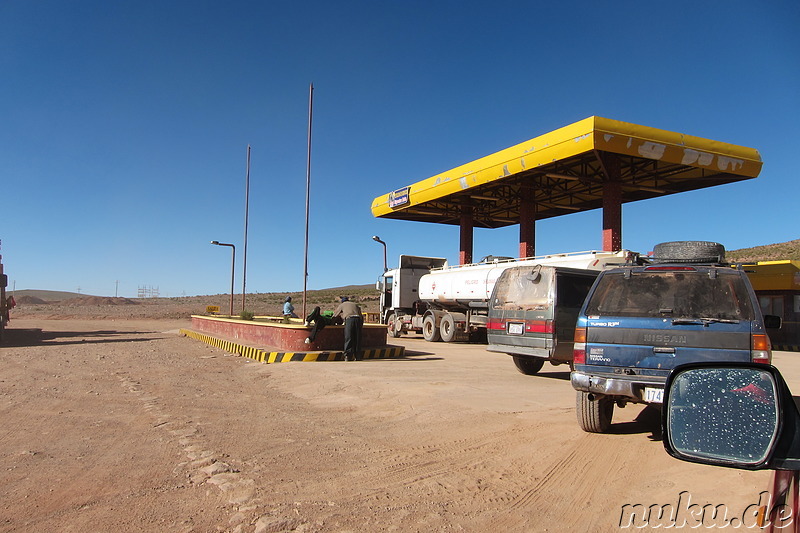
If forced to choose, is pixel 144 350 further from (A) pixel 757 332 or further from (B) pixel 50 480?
A: (A) pixel 757 332

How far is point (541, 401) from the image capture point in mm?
8609

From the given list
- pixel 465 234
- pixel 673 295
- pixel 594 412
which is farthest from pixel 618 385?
pixel 465 234

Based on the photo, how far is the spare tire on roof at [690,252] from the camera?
705cm

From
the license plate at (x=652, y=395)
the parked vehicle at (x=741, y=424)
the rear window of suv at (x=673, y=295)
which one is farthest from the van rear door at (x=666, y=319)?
the parked vehicle at (x=741, y=424)

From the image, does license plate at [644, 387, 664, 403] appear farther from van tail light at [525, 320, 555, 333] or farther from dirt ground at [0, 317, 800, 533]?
van tail light at [525, 320, 555, 333]

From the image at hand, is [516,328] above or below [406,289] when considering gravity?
below

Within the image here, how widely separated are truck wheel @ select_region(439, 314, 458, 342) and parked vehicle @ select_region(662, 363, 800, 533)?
1986 cm

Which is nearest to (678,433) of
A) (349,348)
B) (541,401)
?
(541,401)

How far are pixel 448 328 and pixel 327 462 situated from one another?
17693 mm

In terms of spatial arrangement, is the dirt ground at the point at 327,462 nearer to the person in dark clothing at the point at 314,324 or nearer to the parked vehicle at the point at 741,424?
the parked vehicle at the point at 741,424

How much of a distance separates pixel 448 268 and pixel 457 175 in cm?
594

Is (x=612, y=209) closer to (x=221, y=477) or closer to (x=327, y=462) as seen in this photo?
(x=327, y=462)

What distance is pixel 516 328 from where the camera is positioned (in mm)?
10625

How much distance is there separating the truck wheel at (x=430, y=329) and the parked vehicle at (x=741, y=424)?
21098 mm
